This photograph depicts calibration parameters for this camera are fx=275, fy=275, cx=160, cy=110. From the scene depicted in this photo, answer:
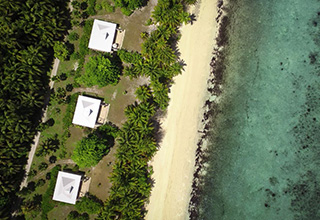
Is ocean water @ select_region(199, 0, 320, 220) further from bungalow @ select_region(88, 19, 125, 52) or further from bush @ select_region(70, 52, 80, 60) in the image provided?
bush @ select_region(70, 52, 80, 60)

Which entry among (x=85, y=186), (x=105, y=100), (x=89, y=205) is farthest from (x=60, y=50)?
(x=89, y=205)

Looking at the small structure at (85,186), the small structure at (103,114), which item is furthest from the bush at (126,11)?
the small structure at (85,186)

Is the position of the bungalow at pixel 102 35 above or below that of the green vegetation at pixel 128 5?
below

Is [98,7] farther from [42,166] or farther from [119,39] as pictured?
[42,166]

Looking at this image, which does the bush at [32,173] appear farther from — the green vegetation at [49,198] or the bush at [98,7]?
the bush at [98,7]

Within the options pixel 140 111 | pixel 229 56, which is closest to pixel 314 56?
pixel 229 56

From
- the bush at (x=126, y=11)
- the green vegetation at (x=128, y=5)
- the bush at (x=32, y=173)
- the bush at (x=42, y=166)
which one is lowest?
the bush at (x=32, y=173)
